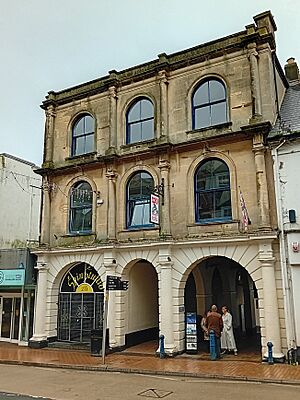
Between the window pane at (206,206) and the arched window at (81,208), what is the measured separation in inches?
204

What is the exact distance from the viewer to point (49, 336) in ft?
57.4

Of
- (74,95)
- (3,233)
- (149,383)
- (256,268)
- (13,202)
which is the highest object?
(74,95)

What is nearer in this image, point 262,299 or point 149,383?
point 149,383

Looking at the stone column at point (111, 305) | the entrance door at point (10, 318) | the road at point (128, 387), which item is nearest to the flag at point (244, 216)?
the road at point (128, 387)

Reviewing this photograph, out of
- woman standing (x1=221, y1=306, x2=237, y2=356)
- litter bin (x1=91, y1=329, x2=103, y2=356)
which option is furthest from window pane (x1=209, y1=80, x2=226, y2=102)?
litter bin (x1=91, y1=329, x2=103, y2=356)

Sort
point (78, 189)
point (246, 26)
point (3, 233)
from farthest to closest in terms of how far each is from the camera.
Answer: point (3, 233) → point (78, 189) → point (246, 26)

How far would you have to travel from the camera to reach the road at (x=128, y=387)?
9141 mm

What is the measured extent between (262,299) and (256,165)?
182 inches

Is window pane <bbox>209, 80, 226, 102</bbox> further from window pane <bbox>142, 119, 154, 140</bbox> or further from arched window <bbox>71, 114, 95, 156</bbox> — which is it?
arched window <bbox>71, 114, 95, 156</bbox>

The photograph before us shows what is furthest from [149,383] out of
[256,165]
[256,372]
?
[256,165]

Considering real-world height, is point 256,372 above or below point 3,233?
below

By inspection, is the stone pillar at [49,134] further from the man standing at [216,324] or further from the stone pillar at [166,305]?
the man standing at [216,324]

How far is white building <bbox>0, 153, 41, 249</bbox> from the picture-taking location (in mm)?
23953

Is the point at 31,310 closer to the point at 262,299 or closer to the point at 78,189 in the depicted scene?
the point at 78,189
